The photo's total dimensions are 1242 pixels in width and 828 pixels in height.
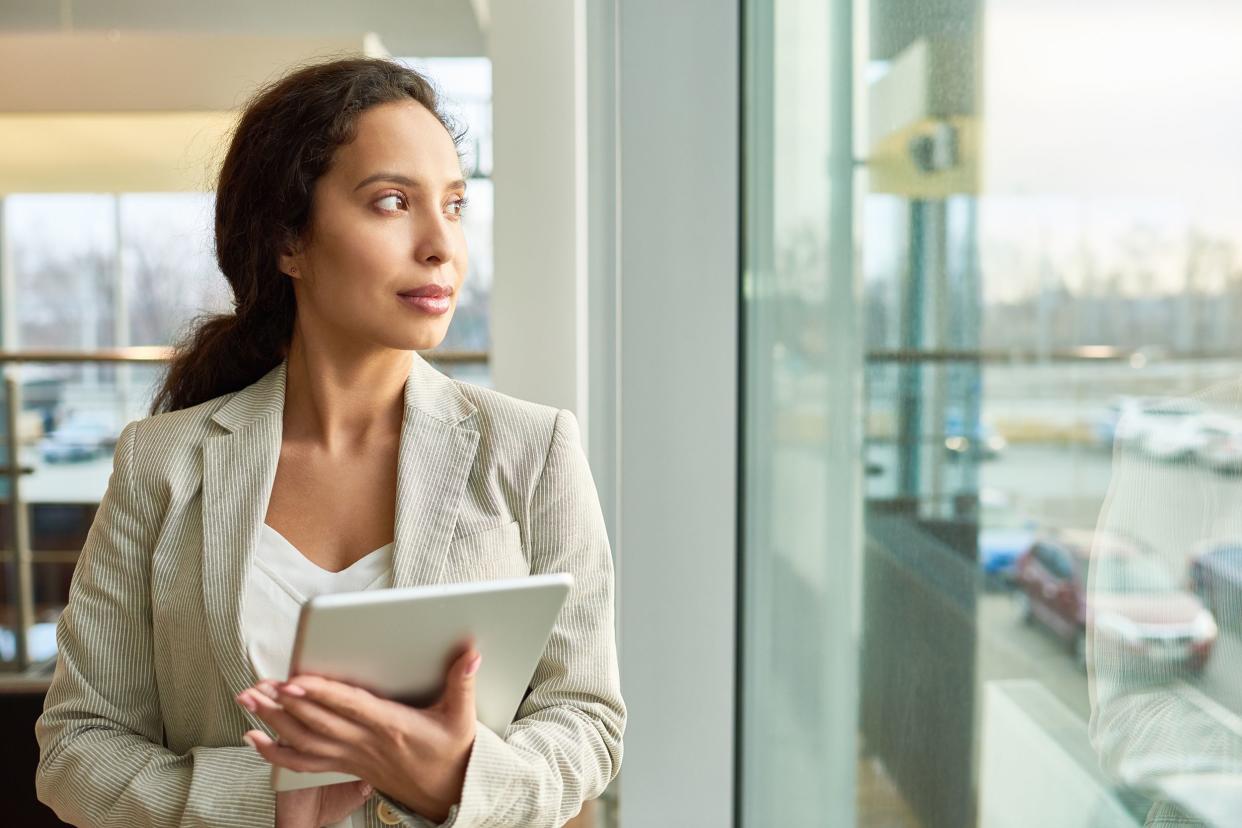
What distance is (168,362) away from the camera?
1.66 metres

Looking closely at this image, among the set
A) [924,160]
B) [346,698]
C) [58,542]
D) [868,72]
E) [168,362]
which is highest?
[868,72]

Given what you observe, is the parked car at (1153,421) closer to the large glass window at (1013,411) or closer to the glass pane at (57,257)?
the large glass window at (1013,411)

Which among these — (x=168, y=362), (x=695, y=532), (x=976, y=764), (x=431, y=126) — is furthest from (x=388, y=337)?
(x=695, y=532)

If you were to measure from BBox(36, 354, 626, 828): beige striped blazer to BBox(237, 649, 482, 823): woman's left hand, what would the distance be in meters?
0.13

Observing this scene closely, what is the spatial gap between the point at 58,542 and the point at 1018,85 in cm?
505

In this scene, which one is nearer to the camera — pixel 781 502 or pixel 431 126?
pixel 431 126

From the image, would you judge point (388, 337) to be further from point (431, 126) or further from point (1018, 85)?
point (1018, 85)

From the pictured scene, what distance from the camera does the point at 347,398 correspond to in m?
1.44

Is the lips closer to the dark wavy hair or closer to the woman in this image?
the woman

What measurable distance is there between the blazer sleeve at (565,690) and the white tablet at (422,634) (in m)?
0.09

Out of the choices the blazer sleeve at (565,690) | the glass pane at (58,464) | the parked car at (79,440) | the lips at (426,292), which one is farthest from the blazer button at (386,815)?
the parked car at (79,440)

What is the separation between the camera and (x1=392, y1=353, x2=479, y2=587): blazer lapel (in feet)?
4.24

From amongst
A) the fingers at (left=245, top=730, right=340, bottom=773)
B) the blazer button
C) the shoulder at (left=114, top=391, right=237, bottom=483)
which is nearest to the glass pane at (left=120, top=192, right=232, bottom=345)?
the shoulder at (left=114, top=391, right=237, bottom=483)

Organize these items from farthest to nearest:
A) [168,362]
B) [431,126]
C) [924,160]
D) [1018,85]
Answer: [168,362] → [431,126] → [924,160] → [1018,85]
